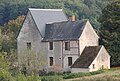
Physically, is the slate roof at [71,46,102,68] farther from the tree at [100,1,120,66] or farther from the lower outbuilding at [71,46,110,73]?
the tree at [100,1,120,66]

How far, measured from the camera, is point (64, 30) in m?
62.6

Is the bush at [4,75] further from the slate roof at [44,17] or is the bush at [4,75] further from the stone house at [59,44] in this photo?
the slate roof at [44,17]

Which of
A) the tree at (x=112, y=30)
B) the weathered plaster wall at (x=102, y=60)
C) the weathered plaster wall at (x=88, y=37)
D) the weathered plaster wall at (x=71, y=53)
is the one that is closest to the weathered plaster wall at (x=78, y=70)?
the weathered plaster wall at (x=102, y=60)

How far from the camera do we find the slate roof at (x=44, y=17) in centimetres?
6419

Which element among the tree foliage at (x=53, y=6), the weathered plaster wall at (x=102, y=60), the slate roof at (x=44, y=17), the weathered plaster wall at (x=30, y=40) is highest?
the tree foliage at (x=53, y=6)

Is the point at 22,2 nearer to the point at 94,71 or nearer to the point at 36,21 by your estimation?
the point at 36,21

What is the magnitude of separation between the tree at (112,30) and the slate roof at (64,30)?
2952mm

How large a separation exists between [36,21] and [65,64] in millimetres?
6340

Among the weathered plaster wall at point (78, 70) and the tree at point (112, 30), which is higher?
the tree at point (112, 30)

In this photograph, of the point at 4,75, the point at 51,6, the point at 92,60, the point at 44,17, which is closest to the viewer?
the point at 4,75

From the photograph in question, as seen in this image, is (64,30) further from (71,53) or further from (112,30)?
(112,30)

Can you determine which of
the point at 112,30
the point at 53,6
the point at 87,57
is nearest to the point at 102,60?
the point at 87,57

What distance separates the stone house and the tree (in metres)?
1.25

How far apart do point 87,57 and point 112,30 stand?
5309mm
